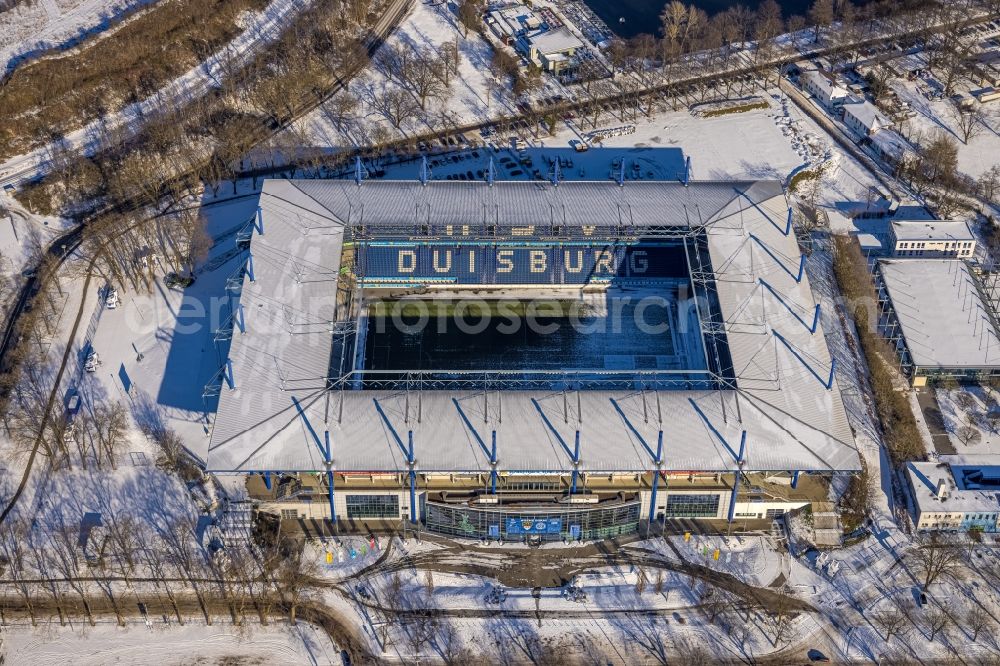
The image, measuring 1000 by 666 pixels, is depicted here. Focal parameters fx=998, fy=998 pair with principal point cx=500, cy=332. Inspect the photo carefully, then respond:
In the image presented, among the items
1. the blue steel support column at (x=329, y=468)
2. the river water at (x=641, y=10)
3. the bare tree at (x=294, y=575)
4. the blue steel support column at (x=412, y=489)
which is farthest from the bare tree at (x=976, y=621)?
the river water at (x=641, y=10)

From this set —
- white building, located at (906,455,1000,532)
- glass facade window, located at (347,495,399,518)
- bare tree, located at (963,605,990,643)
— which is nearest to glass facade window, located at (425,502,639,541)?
glass facade window, located at (347,495,399,518)

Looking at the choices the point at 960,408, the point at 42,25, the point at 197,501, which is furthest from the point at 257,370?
the point at 42,25

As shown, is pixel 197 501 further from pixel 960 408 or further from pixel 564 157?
pixel 960 408

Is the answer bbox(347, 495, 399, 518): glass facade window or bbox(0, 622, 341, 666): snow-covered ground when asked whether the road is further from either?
bbox(0, 622, 341, 666): snow-covered ground

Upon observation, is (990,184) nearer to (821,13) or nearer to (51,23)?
(821,13)

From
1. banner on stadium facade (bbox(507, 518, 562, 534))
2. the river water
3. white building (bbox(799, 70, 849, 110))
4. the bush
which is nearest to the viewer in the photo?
banner on stadium facade (bbox(507, 518, 562, 534))

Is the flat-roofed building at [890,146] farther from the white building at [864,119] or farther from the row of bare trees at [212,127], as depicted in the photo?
the row of bare trees at [212,127]
